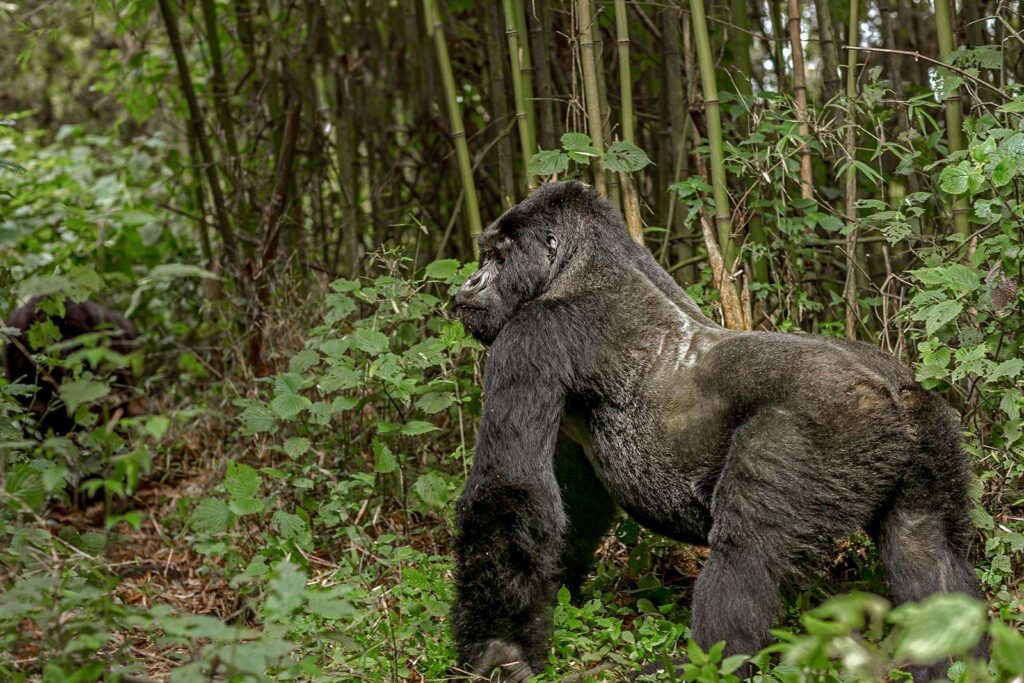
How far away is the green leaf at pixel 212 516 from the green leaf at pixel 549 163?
171 centimetres

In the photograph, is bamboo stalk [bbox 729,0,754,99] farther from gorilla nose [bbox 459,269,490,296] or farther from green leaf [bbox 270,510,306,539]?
green leaf [bbox 270,510,306,539]

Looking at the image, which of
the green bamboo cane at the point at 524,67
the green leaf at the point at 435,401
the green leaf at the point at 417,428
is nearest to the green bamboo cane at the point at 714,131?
the green bamboo cane at the point at 524,67

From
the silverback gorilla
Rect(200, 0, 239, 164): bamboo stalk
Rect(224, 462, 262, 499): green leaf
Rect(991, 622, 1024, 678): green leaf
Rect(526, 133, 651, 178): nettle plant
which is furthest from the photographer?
Rect(200, 0, 239, 164): bamboo stalk

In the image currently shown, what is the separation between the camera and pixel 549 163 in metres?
3.86

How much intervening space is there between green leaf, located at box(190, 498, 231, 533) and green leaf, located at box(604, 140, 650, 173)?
1.91 m

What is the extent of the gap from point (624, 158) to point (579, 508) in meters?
1.31

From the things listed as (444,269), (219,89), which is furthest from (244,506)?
(219,89)

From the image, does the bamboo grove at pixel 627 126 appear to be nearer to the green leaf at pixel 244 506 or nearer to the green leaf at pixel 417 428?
the green leaf at pixel 417 428

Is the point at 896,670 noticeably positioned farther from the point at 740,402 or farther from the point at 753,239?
the point at 753,239

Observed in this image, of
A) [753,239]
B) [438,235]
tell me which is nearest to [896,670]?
[753,239]

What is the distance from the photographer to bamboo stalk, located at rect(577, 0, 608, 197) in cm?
401

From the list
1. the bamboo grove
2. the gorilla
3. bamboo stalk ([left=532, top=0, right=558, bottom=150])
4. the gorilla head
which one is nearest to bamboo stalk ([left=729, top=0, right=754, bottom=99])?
the bamboo grove

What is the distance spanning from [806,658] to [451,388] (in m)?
2.56

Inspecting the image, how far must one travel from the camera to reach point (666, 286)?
3611 mm
